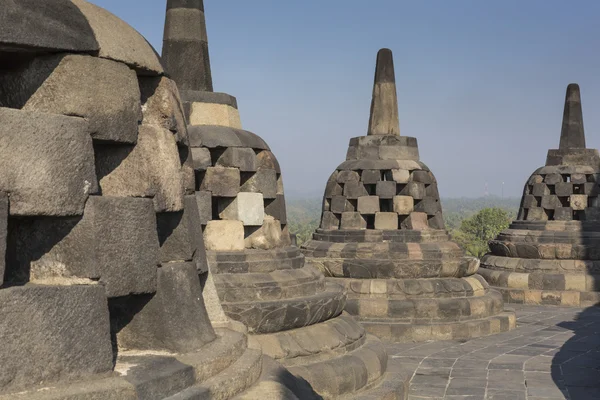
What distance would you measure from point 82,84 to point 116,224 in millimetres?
559

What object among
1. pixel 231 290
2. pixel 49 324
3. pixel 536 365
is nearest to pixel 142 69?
pixel 49 324

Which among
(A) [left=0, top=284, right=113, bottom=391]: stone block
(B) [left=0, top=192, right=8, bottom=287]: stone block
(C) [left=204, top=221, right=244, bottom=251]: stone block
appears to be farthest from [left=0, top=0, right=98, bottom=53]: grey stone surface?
(C) [left=204, top=221, right=244, bottom=251]: stone block

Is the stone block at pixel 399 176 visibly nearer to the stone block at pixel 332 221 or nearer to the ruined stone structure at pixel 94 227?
the stone block at pixel 332 221

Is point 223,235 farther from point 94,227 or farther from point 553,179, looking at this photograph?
point 553,179

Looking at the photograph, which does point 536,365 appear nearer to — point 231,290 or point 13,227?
point 231,290

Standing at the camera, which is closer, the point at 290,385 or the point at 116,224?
the point at 116,224

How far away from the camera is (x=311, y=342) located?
22.4ft

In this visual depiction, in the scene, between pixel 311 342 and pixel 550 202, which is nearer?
pixel 311 342

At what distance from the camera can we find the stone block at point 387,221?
12.4 metres

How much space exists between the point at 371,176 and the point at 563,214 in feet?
15.1

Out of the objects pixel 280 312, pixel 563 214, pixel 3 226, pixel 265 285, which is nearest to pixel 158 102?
pixel 3 226

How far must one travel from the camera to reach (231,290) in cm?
701

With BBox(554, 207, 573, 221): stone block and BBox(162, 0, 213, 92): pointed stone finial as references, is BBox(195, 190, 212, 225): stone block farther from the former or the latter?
BBox(554, 207, 573, 221): stone block

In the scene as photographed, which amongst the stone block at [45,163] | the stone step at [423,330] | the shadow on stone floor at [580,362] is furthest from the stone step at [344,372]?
the stone step at [423,330]
